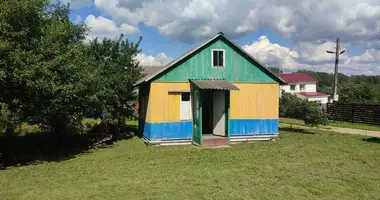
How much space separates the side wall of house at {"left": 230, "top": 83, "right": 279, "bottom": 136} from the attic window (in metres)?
1.28

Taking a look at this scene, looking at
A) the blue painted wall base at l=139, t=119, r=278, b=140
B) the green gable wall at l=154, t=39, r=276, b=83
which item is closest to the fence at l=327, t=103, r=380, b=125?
the blue painted wall base at l=139, t=119, r=278, b=140

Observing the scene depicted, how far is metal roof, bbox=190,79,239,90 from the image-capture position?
13.9 m

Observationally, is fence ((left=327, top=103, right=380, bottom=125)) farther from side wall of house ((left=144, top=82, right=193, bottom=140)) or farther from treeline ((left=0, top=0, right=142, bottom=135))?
treeline ((left=0, top=0, right=142, bottom=135))

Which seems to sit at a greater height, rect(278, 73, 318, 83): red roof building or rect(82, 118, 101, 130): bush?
rect(278, 73, 318, 83): red roof building

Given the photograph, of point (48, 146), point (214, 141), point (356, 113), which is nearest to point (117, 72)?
point (48, 146)

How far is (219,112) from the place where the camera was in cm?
1576

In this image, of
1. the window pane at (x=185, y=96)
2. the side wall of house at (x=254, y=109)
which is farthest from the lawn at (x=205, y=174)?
the window pane at (x=185, y=96)

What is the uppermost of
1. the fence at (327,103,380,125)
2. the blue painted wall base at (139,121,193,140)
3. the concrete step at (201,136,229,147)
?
the fence at (327,103,380,125)

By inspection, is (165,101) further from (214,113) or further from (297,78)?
(297,78)

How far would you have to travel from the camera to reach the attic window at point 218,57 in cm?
1543

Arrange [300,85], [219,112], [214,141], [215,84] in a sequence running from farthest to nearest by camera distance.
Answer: [300,85] < [219,112] < [214,141] < [215,84]

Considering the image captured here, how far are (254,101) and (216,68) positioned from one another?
2.54 metres

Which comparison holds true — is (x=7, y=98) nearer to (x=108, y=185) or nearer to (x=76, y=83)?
(x=76, y=83)

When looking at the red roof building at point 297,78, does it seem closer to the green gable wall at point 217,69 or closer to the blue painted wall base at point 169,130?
the green gable wall at point 217,69
